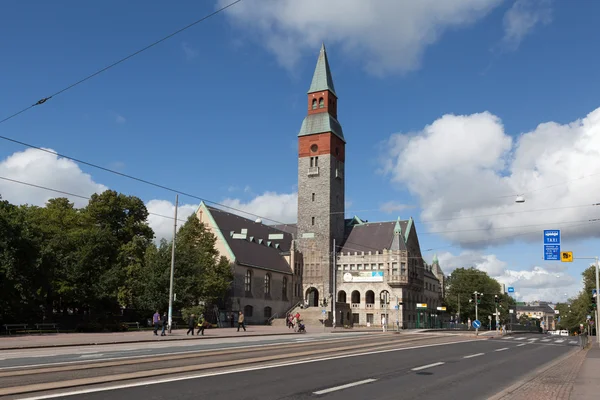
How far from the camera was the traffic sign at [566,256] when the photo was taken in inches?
1318

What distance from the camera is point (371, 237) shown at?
281 ft

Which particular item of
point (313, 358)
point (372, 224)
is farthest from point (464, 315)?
point (313, 358)

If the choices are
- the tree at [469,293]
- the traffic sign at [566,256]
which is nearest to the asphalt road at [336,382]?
the traffic sign at [566,256]

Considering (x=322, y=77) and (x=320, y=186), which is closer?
(x=320, y=186)

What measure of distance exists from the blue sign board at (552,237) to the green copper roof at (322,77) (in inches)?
2200

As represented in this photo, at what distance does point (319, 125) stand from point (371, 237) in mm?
19845

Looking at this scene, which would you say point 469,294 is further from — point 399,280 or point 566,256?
point 566,256

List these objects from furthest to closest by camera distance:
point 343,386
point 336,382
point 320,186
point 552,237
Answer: point 320,186, point 552,237, point 336,382, point 343,386

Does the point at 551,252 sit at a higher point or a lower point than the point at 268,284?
higher

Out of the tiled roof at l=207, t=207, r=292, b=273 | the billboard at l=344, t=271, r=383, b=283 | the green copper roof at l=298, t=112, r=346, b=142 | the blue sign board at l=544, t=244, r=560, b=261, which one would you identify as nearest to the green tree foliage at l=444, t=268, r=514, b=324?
the billboard at l=344, t=271, r=383, b=283

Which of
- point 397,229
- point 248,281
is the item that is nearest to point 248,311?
point 248,281

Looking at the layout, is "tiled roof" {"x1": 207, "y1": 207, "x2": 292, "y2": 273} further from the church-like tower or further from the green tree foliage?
the green tree foliage

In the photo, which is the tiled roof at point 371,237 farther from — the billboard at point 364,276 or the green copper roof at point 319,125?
the green copper roof at point 319,125

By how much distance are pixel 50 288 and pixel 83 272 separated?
16.4 feet
